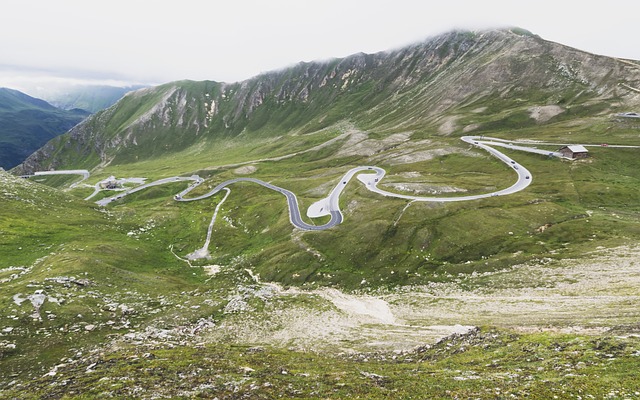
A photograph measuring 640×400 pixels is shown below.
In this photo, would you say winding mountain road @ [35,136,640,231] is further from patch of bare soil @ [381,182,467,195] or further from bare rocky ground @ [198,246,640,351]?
bare rocky ground @ [198,246,640,351]

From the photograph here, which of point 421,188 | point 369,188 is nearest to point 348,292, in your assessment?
point 421,188

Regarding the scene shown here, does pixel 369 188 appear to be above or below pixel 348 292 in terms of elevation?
above

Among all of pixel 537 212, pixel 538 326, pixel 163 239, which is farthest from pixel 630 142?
pixel 163 239

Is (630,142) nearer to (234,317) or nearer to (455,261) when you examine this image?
(455,261)

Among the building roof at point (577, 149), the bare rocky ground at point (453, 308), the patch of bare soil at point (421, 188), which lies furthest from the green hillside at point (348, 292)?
the building roof at point (577, 149)

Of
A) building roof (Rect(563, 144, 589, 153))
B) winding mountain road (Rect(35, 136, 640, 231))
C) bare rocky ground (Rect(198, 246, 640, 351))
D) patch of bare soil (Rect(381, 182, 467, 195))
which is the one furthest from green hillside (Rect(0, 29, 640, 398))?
building roof (Rect(563, 144, 589, 153))

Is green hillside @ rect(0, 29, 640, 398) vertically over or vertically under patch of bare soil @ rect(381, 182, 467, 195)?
under

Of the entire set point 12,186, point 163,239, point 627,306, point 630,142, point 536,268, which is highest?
point 630,142

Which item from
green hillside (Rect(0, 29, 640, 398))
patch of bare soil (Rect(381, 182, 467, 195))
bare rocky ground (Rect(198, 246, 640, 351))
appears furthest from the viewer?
patch of bare soil (Rect(381, 182, 467, 195))

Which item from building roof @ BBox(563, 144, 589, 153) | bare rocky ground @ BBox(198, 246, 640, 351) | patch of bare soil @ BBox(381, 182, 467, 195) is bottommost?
bare rocky ground @ BBox(198, 246, 640, 351)

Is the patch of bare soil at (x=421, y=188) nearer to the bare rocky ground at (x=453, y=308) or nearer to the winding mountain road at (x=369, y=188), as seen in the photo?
the winding mountain road at (x=369, y=188)

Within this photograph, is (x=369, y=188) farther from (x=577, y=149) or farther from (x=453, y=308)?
(x=577, y=149)
